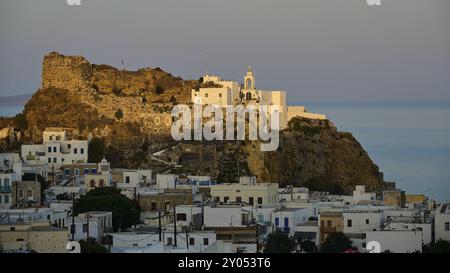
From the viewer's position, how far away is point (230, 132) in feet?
184

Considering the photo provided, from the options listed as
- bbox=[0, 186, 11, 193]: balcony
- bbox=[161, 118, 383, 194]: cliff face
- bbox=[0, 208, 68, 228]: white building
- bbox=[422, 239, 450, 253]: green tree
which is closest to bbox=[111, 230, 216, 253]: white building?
bbox=[0, 208, 68, 228]: white building

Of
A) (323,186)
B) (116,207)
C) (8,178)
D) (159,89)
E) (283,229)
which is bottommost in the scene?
(283,229)

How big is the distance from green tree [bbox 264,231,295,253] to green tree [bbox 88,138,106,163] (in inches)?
621

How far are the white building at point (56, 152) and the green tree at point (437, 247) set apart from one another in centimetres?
1701

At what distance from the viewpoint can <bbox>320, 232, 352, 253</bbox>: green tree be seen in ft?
125

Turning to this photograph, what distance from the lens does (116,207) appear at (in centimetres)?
4253

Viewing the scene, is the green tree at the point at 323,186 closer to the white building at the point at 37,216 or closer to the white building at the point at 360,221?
the white building at the point at 360,221

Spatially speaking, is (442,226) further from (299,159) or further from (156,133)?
(156,133)

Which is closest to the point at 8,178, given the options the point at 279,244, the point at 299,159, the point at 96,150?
the point at 96,150

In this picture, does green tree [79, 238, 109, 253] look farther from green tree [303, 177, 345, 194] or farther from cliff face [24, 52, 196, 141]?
cliff face [24, 52, 196, 141]

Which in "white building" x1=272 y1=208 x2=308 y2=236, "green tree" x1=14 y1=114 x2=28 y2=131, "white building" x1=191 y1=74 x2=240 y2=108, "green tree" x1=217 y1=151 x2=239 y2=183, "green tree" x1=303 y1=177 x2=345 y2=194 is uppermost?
"white building" x1=191 y1=74 x2=240 y2=108

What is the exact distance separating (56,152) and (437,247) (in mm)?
18343

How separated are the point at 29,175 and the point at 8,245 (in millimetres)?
12710
